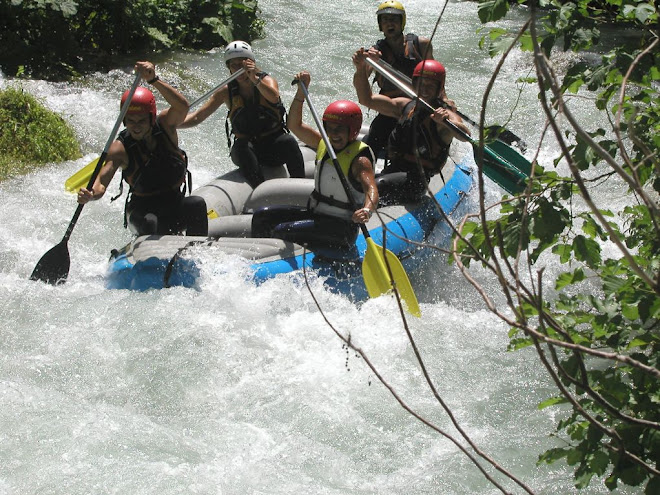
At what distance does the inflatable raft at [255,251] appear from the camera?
512cm

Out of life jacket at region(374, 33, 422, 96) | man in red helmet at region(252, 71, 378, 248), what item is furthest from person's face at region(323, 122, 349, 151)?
life jacket at region(374, 33, 422, 96)

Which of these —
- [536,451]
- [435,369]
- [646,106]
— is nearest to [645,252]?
[646,106]

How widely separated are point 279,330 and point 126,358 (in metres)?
0.92

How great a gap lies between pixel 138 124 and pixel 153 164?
0.87 ft

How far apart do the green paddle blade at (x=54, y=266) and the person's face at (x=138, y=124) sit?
2.86ft

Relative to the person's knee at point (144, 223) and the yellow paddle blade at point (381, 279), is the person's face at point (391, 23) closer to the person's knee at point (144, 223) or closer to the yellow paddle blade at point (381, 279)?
the yellow paddle blade at point (381, 279)

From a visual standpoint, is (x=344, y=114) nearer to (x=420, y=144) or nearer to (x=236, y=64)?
(x=420, y=144)

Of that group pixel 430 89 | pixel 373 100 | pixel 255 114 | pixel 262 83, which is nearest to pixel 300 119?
pixel 262 83

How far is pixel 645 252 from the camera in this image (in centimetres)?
297

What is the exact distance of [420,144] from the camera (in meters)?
5.88

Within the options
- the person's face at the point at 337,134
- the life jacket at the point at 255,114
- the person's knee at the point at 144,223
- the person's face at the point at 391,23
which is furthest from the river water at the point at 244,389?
the person's face at the point at 391,23

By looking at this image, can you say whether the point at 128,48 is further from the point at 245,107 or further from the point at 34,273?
the point at 34,273

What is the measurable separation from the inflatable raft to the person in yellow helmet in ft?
3.01

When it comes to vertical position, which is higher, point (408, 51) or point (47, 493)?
point (408, 51)
